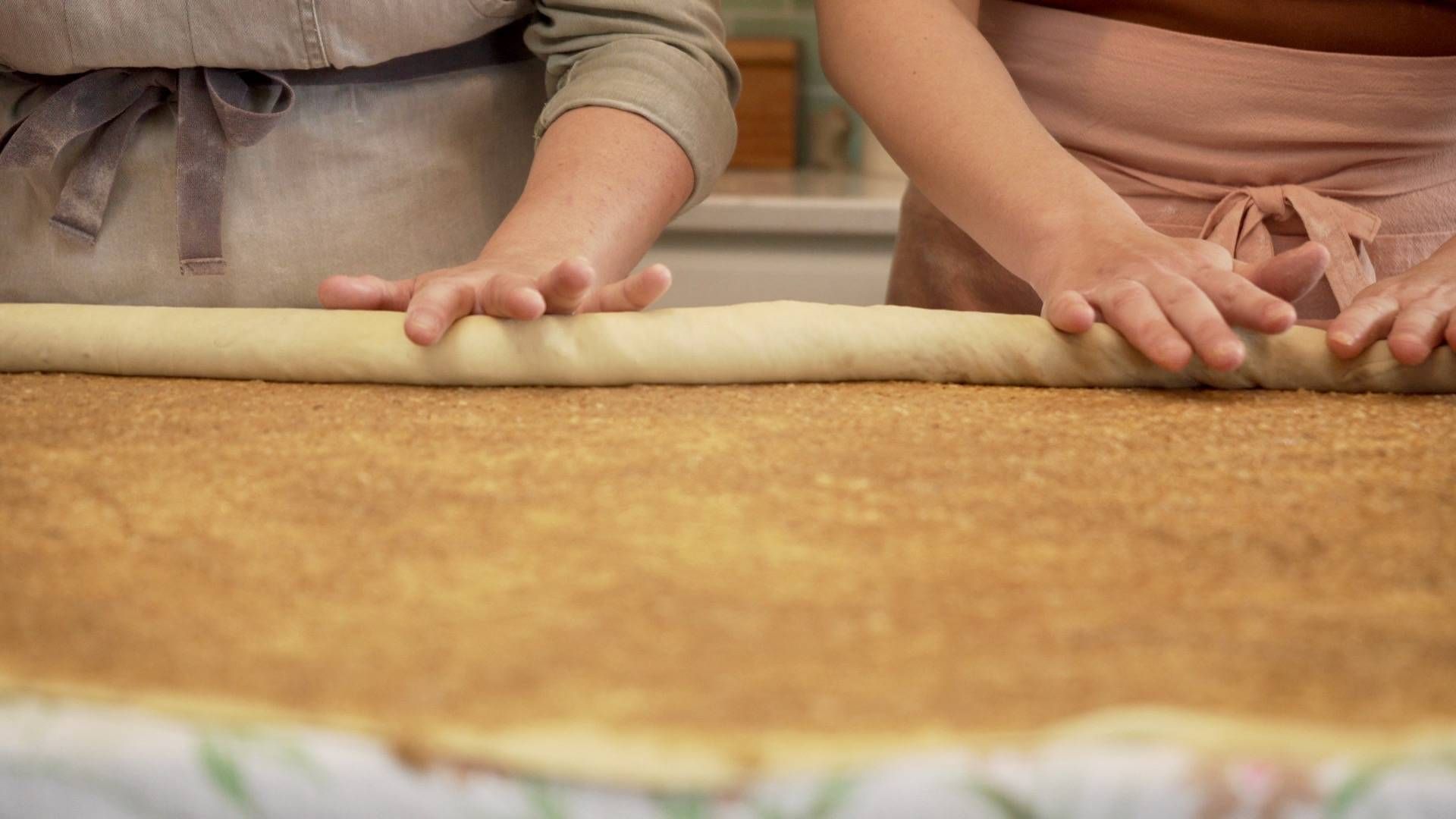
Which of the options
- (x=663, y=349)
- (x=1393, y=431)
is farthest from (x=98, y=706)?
(x=1393, y=431)

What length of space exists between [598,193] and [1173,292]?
394 millimetres

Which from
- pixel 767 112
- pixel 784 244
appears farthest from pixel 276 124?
pixel 767 112

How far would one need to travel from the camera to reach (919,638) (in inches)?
15.2

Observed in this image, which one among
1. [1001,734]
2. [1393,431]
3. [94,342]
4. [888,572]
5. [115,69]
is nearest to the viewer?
[1001,734]

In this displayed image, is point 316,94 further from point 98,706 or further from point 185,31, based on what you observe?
point 98,706

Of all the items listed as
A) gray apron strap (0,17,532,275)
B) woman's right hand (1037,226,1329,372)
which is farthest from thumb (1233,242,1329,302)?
gray apron strap (0,17,532,275)

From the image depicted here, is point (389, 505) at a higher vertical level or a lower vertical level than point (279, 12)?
lower

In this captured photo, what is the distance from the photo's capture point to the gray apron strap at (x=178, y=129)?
0.86 metres

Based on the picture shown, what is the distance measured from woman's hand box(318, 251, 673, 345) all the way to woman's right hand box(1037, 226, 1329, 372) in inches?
10.7

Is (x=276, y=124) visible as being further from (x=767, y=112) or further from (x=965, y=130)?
(x=767, y=112)

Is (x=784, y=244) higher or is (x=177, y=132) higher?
(x=177, y=132)

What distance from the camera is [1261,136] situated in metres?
0.94

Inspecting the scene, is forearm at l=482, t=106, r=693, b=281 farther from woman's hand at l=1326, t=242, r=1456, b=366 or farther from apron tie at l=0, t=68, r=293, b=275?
woman's hand at l=1326, t=242, r=1456, b=366

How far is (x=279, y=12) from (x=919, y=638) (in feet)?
2.29
